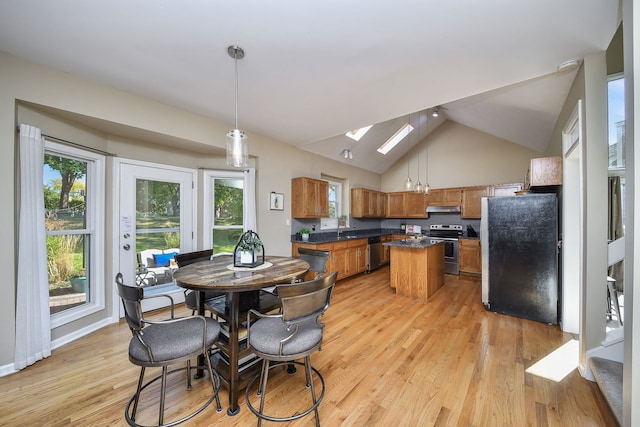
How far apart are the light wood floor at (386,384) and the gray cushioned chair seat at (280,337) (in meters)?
0.54

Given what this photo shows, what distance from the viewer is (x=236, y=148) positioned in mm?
2041

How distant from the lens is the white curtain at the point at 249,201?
12.7ft

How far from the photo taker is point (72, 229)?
271 cm

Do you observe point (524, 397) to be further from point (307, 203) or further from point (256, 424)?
point (307, 203)

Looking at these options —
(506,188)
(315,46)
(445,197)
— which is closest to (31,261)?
(315,46)

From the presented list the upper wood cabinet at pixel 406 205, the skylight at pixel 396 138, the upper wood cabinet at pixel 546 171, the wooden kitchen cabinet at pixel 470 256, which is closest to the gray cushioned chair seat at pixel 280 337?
the upper wood cabinet at pixel 546 171

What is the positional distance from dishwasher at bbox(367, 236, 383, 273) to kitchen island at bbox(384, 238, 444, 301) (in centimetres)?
136

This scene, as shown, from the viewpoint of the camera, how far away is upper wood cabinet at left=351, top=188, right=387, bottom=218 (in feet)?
20.1

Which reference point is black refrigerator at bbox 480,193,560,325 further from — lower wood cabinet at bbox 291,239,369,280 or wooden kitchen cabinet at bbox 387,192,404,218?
wooden kitchen cabinet at bbox 387,192,404,218

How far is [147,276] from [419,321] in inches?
150

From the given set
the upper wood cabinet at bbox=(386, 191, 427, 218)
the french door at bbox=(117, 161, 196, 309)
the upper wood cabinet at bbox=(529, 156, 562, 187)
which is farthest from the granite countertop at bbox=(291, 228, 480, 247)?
the french door at bbox=(117, 161, 196, 309)

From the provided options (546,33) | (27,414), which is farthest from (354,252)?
(27,414)

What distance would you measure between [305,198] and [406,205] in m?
3.50

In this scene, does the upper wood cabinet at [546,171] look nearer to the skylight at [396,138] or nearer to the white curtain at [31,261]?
the skylight at [396,138]
